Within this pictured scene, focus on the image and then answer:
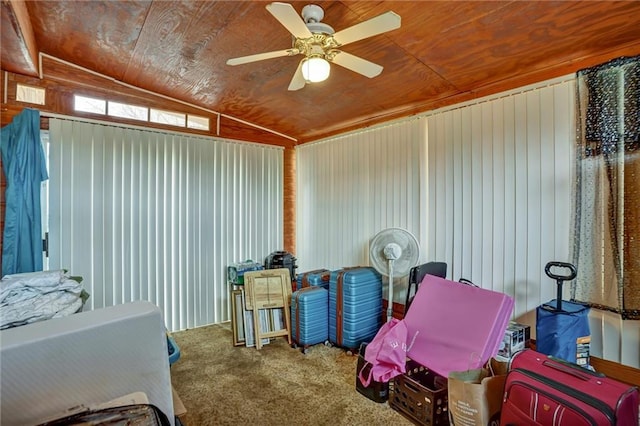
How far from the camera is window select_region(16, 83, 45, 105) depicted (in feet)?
10.0

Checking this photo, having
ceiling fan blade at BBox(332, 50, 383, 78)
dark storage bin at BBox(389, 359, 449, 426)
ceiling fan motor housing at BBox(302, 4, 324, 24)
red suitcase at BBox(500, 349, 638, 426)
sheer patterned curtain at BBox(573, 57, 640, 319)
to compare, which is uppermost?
ceiling fan motor housing at BBox(302, 4, 324, 24)

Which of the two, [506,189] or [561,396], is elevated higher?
[506,189]

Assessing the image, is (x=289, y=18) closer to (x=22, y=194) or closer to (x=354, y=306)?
(x=354, y=306)

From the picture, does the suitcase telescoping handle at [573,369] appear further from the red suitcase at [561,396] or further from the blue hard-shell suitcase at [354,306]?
the blue hard-shell suitcase at [354,306]

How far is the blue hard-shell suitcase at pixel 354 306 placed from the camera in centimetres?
317

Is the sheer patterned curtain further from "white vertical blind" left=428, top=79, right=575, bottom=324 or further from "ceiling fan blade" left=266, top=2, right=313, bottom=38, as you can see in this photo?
"ceiling fan blade" left=266, top=2, right=313, bottom=38

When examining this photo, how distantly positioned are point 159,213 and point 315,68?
8.89ft

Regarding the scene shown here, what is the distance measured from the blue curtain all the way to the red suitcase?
12.7ft

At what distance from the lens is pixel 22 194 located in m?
2.88

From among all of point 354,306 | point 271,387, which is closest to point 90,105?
point 271,387

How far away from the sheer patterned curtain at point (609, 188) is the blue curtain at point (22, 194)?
4.57 metres

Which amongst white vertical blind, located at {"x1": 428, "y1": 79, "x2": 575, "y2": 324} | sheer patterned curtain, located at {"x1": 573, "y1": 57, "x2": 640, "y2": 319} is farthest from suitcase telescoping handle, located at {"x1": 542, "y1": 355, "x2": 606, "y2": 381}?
white vertical blind, located at {"x1": 428, "y1": 79, "x2": 575, "y2": 324}

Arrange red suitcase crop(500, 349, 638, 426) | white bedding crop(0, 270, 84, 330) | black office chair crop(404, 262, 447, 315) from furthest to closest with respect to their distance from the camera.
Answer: black office chair crop(404, 262, 447, 315) → white bedding crop(0, 270, 84, 330) → red suitcase crop(500, 349, 638, 426)

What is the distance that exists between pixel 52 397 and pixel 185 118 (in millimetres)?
3677
